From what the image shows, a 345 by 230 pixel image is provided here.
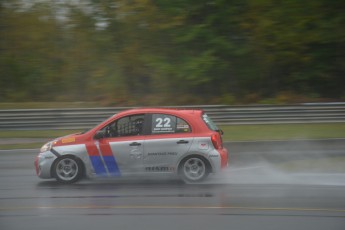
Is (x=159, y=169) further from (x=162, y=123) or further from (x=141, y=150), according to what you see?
(x=162, y=123)

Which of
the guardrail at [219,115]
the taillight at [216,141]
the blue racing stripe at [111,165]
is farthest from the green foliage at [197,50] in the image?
the blue racing stripe at [111,165]

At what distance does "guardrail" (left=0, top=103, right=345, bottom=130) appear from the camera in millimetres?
21969

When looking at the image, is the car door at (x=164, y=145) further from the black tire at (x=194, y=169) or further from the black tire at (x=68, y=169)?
the black tire at (x=68, y=169)

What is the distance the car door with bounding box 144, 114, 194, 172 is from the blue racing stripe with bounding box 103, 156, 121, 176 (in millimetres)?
584

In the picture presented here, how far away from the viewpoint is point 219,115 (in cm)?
2278

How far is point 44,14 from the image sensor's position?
29.5m

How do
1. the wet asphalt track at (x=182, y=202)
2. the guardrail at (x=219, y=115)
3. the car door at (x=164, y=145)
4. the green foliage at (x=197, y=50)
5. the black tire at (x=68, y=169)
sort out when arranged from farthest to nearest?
the green foliage at (x=197, y=50), the guardrail at (x=219, y=115), the black tire at (x=68, y=169), the car door at (x=164, y=145), the wet asphalt track at (x=182, y=202)

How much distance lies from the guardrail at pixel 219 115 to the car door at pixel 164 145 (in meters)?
10.9

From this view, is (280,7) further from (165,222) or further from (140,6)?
(165,222)

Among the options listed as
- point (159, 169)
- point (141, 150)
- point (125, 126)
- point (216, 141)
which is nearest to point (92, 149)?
point (125, 126)

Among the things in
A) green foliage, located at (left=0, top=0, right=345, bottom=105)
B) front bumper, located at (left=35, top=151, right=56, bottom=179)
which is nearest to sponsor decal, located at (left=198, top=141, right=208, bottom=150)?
front bumper, located at (left=35, top=151, right=56, bottom=179)

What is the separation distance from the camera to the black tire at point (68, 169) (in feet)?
36.2

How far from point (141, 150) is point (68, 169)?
1.55m

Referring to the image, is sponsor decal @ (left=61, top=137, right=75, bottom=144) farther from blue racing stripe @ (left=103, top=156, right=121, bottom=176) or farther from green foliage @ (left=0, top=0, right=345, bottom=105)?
green foliage @ (left=0, top=0, right=345, bottom=105)
